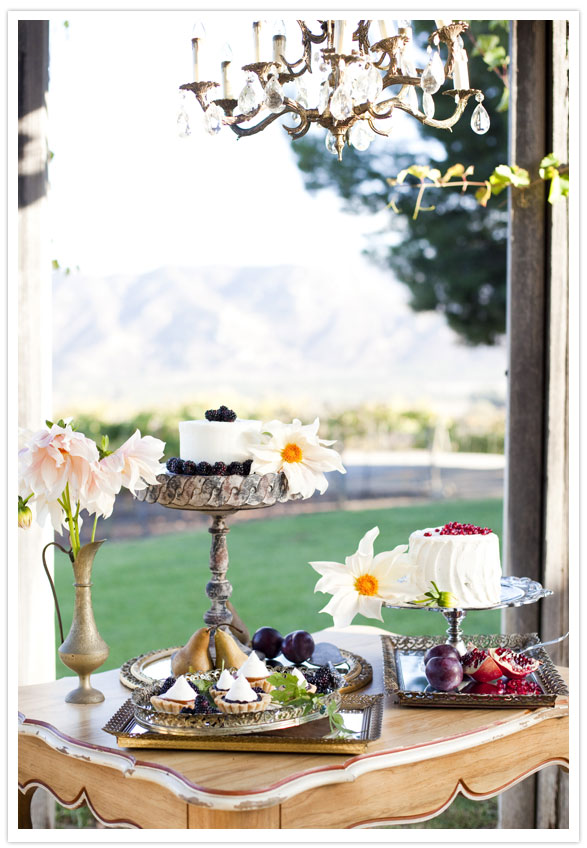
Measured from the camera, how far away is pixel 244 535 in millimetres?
7238

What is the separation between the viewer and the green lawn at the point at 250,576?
17.9ft

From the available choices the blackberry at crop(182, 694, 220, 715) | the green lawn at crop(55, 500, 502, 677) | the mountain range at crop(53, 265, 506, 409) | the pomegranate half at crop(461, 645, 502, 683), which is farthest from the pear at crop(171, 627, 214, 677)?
the mountain range at crop(53, 265, 506, 409)

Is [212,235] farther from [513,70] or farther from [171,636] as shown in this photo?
[513,70]

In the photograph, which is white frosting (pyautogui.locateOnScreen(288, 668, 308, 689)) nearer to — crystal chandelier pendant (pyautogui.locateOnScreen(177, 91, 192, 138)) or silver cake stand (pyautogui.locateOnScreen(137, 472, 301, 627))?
silver cake stand (pyautogui.locateOnScreen(137, 472, 301, 627))

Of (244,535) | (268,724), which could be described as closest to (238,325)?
(244,535)

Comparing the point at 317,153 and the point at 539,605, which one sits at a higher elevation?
the point at 317,153

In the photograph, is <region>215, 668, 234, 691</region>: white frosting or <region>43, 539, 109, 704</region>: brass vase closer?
<region>215, 668, 234, 691</region>: white frosting

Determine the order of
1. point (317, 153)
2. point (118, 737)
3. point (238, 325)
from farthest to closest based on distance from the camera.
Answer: point (238, 325) < point (317, 153) < point (118, 737)

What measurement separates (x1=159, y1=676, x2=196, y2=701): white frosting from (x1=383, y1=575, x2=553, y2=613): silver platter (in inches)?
12.9

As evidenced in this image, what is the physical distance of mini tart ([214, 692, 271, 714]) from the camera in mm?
1198

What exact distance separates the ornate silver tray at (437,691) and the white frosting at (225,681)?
27 centimetres

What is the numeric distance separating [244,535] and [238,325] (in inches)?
167

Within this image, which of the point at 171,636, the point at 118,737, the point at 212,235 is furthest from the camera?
the point at 212,235

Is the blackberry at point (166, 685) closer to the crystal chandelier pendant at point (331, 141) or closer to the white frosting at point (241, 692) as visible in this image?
the white frosting at point (241, 692)
